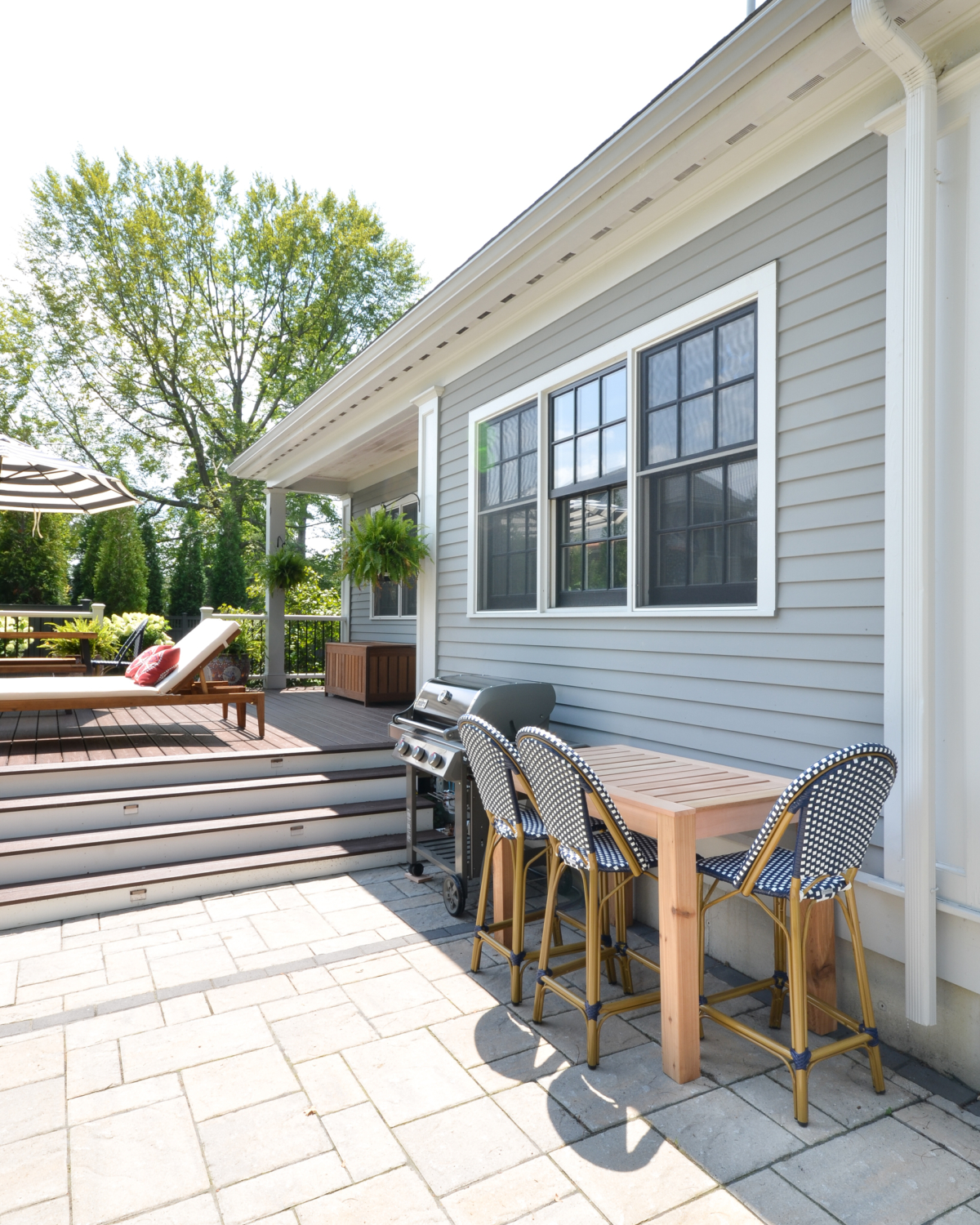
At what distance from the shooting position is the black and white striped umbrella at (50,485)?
5.42 meters

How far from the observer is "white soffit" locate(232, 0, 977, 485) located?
2.44 metres

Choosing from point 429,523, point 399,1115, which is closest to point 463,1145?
point 399,1115

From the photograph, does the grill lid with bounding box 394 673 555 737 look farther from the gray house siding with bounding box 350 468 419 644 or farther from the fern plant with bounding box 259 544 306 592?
the fern plant with bounding box 259 544 306 592

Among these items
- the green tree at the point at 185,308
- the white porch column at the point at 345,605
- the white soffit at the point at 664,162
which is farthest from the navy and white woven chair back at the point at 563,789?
the green tree at the point at 185,308

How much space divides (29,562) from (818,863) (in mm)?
14492

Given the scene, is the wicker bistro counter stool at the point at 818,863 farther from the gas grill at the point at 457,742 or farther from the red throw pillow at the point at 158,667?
the red throw pillow at the point at 158,667

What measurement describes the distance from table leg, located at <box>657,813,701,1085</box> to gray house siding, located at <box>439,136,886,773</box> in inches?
30.8

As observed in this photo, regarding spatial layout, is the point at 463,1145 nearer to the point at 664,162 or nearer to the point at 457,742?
the point at 457,742

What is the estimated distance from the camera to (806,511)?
2824mm

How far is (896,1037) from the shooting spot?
250cm

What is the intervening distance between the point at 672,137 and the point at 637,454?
1320 millimetres

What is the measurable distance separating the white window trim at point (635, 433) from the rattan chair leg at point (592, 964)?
1.25 meters

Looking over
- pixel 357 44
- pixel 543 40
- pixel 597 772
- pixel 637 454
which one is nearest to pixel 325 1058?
pixel 597 772

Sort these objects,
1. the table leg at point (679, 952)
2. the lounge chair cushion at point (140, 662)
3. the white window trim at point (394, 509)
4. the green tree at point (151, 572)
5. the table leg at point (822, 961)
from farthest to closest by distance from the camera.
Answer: the green tree at point (151, 572) < the white window trim at point (394, 509) < the lounge chair cushion at point (140, 662) < the table leg at point (822, 961) < the table leg at point (679, 952)
